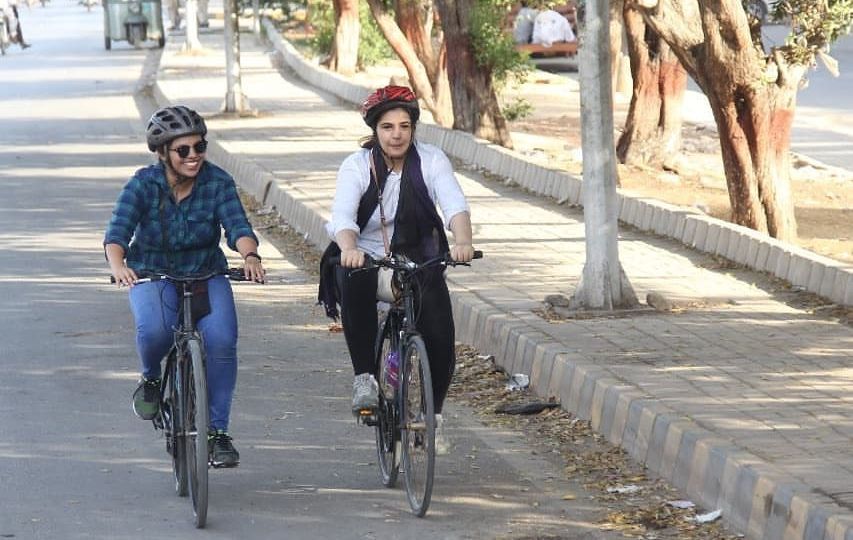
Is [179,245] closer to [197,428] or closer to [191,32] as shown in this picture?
[197,428]

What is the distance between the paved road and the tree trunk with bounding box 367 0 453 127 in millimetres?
9405

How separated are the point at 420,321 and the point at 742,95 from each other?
6950mm

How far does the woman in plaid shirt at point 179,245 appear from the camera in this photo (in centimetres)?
686

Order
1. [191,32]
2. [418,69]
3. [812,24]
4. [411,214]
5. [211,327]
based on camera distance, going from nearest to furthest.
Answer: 1. [211,327]
2. [411,214]
3. [812,24]
4. [418,69]
5. [191,32]

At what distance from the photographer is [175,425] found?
6910 mm

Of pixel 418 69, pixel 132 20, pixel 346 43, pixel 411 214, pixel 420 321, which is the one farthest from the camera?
pixel 132 20

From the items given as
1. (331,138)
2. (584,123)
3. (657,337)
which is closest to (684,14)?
(584,123)

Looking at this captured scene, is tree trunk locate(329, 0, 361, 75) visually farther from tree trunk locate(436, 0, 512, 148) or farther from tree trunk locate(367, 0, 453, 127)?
tree trunk locate(436, 0, 512, 148)

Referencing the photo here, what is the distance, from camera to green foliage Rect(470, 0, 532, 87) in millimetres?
20109

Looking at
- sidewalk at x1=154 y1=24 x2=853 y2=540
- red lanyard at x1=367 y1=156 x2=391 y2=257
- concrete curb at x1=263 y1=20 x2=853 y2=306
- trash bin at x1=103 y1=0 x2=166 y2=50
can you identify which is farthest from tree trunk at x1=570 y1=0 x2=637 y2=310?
trash bin at x1=103 y1=0 x2=166 y2=50

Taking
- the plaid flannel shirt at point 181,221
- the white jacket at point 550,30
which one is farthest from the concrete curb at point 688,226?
the white jacket at point 550,30

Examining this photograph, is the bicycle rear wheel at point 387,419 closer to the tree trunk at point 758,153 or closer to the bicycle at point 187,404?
the bicycle at point 187,404

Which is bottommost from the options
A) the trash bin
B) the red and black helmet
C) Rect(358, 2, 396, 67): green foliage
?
the trash bin

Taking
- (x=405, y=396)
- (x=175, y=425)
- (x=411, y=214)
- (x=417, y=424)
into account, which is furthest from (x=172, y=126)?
(x=417, y=424)
